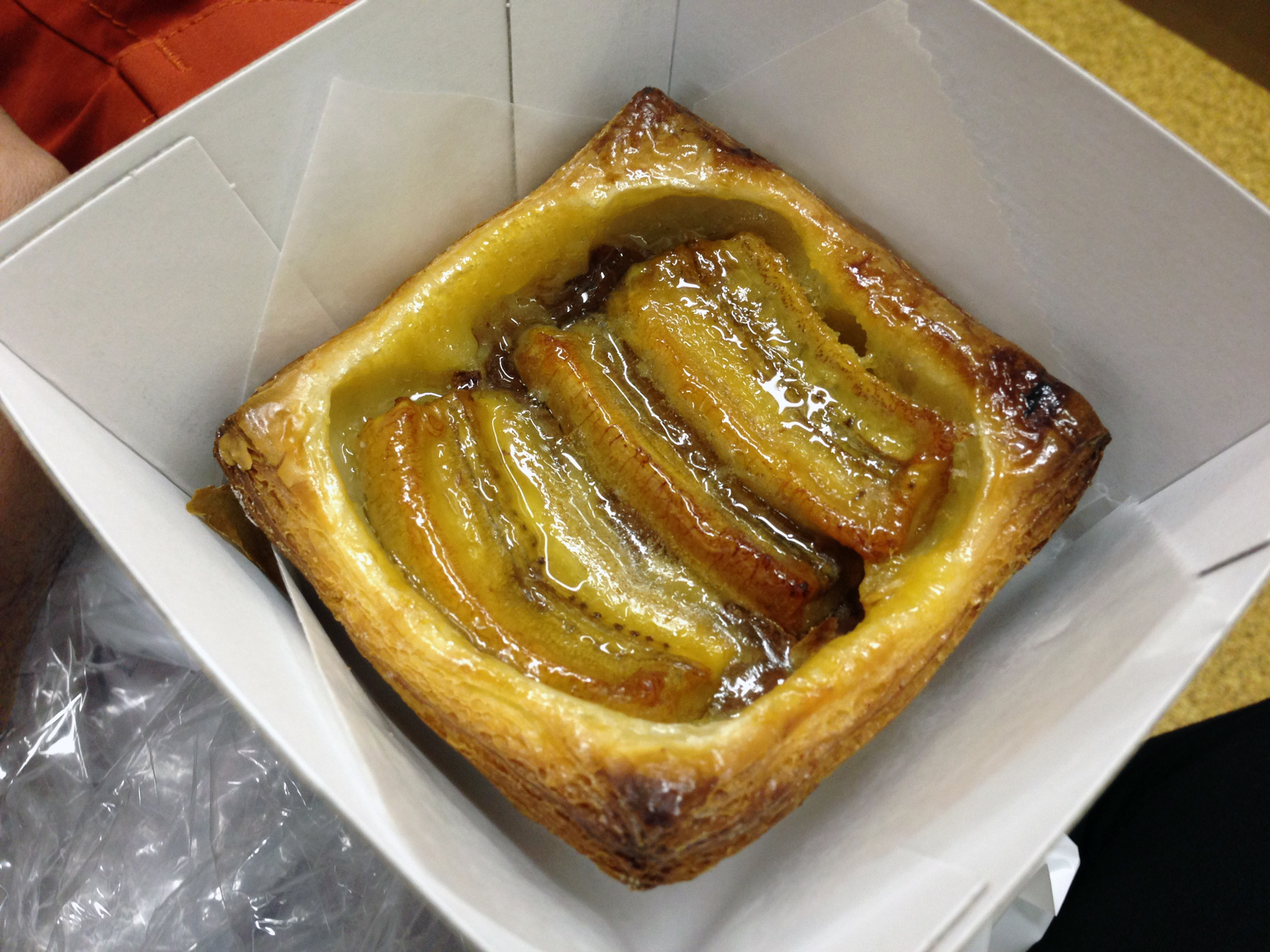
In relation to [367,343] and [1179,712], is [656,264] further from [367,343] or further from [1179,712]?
[1179,712]

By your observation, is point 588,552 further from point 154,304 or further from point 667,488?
point 154,304

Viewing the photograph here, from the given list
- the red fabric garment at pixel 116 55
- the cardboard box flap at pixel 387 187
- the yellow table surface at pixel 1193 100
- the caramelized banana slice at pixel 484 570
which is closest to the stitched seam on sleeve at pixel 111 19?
the red fabric garment at pixel 116 55

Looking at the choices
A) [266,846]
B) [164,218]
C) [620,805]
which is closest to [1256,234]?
[620,805]

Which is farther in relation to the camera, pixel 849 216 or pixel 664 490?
pixel 849 216

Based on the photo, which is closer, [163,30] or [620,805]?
[620,805]

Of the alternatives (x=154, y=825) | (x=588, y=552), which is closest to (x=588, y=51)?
(x=588, y=552)

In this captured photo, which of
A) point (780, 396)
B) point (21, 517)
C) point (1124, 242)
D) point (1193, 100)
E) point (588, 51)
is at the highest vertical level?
point (1193, 100)
